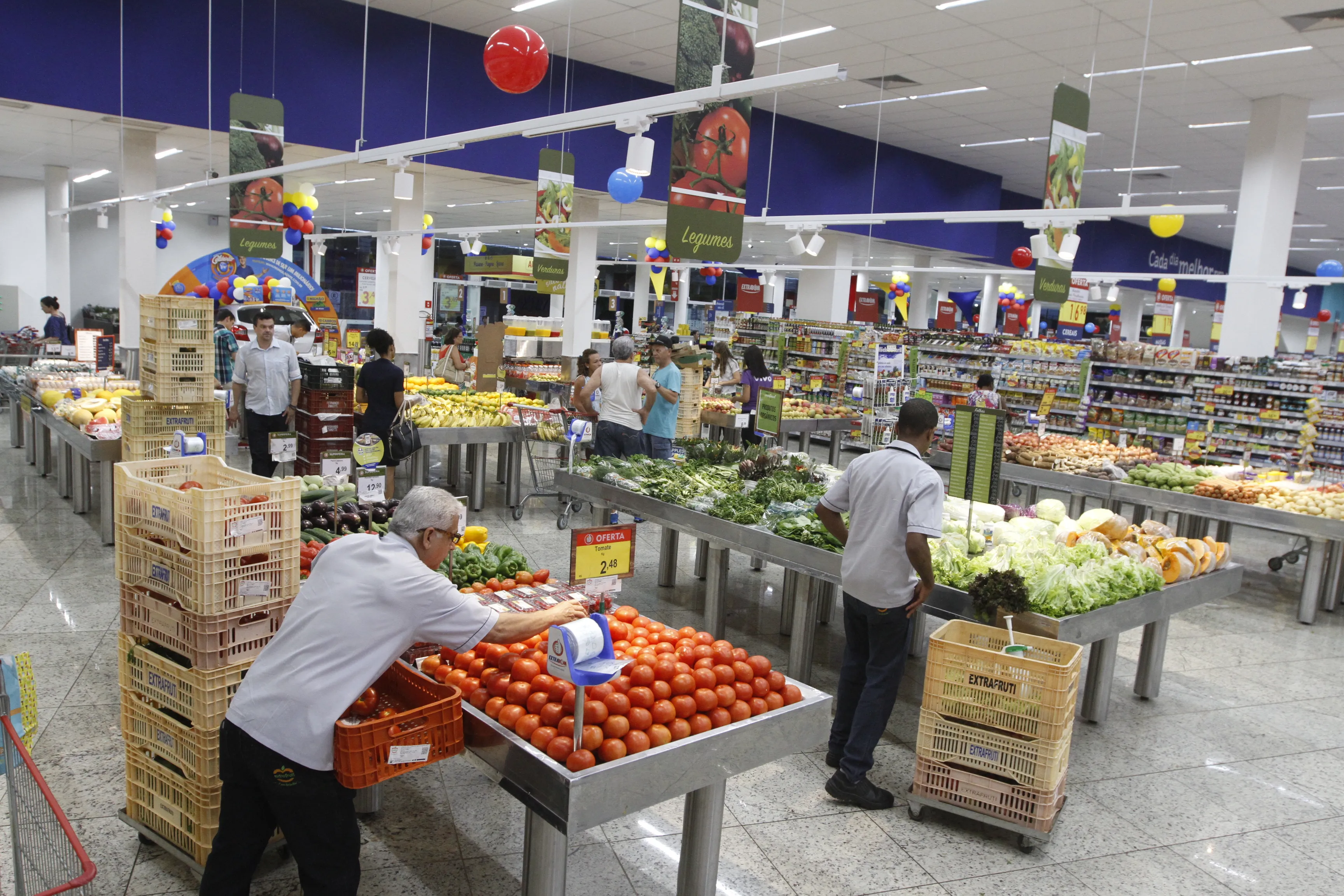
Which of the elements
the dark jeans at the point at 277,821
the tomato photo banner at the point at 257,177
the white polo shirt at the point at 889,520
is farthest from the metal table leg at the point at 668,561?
the tomato photo banner at the point at 257,177

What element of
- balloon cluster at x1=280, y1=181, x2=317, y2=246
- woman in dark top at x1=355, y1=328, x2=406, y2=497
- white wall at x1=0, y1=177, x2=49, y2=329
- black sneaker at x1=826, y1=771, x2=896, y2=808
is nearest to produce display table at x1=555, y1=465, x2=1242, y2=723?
black sneaker at x1=826, y1=771, x2=896, y2=808

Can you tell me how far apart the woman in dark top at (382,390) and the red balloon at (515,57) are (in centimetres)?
294

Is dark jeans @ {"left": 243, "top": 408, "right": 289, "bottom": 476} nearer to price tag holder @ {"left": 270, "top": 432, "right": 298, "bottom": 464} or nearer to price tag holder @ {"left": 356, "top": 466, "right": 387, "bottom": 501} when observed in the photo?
price tag holder @ {"left": 270, "top": 432, "right": 298, "bottom": 464}

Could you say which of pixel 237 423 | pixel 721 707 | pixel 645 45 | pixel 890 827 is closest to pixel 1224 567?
pixel 890 827

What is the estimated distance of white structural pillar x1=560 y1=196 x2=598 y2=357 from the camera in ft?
51.0

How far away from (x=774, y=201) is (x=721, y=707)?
46.3 feet

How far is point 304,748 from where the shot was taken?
2.44 meters

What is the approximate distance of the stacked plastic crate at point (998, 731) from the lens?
11.7 ft

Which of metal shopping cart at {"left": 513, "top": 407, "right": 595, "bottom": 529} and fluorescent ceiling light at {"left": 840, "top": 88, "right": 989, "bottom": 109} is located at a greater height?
fluorescent ceiling light at {"left": 840, "top": 88, "right": 989, "bottom": 109}

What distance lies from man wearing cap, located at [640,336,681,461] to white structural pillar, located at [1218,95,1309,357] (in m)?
8.25

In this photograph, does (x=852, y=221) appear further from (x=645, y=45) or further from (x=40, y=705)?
(x=40, y=705)

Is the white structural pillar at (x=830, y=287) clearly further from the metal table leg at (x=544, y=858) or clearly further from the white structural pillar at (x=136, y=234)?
the metal table leg at (x=544, y=858)

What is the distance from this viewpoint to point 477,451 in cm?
929

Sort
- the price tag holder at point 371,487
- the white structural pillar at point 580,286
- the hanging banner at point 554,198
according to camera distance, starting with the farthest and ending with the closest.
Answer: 1. the white structural pillar at point 580,286
2. the hanging banner at point 554,198
3. the price tag holder at point 371,487
